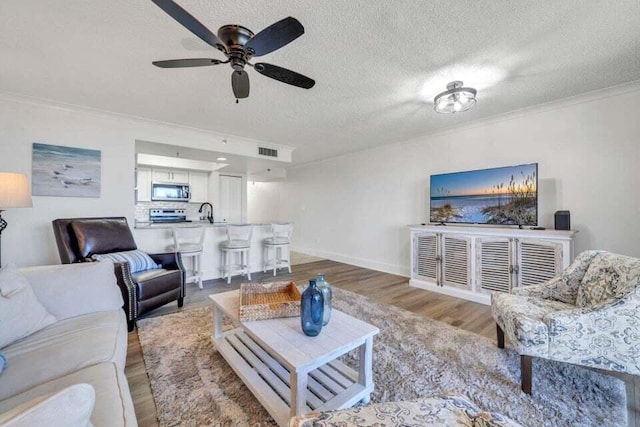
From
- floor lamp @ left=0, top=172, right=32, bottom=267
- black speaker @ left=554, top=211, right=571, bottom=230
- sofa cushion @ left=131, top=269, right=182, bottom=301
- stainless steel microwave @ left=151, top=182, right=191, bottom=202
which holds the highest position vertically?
stainless steel microwave @ left=151, top=182, right=191, bottom=202

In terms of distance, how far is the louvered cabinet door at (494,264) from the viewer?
3141 millimetres

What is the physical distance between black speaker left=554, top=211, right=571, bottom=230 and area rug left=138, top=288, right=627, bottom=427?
1.59 meters

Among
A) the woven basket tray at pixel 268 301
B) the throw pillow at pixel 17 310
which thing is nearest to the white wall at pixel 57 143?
the throw pillow at pixel 17 310

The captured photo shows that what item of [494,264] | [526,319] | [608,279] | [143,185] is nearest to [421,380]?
[526,319]

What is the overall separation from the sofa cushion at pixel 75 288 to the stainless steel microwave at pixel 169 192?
4293mm

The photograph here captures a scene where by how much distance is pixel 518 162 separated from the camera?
11.1 feet

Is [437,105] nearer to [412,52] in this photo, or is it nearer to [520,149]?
[412,52]

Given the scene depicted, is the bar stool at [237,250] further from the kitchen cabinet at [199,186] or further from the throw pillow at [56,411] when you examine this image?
the throw pillow at [56,411]

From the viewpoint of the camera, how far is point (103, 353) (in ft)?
4.33

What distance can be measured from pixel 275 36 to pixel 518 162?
3413mm

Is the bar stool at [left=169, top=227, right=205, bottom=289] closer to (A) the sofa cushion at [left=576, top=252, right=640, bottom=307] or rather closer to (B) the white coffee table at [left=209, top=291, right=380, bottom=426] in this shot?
(B) the white coffee table at [left=209, top=291, right=380, bottom=426]

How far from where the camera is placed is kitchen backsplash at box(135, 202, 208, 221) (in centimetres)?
591

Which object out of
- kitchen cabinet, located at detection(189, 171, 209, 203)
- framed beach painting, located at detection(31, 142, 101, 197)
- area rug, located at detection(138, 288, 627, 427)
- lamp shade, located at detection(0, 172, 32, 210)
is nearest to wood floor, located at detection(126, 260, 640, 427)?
area rug, located at detection(138, 288, 627, 427)

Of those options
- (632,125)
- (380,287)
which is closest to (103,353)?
(380,287)
